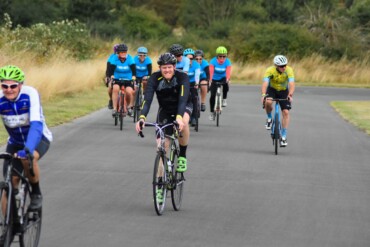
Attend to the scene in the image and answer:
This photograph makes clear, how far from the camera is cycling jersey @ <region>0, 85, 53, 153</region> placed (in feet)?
29.4

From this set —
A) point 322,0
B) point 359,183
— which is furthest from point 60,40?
point 322,0

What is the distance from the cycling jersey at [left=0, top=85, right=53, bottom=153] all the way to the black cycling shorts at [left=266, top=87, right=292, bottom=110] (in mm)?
10681

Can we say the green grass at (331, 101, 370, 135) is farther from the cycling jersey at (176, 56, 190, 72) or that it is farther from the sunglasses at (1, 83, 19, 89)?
the sunglasses at (1, 83, 19, 89)

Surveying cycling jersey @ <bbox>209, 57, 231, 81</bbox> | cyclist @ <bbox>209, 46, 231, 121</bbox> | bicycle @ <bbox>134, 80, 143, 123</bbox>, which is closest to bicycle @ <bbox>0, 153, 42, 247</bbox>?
bicycle @ <bbox>134, 80, 143, 123</bbox>

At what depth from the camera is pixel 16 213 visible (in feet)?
28.3

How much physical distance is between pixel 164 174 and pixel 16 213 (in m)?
3.30

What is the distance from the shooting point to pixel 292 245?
10227 mm

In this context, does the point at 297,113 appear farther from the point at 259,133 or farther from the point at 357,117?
the point at 259,133

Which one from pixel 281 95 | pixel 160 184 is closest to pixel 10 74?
pixel 160 184

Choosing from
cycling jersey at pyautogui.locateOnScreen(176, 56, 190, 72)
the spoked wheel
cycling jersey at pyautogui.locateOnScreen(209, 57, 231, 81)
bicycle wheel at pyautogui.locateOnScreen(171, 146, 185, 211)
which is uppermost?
the spoked wheel

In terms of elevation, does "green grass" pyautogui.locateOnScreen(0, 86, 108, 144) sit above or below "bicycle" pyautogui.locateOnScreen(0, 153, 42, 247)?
below

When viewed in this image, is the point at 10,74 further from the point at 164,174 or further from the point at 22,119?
the point at 164,174

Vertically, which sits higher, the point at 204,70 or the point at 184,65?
the point at 184,65

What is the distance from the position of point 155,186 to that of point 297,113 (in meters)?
20.2
